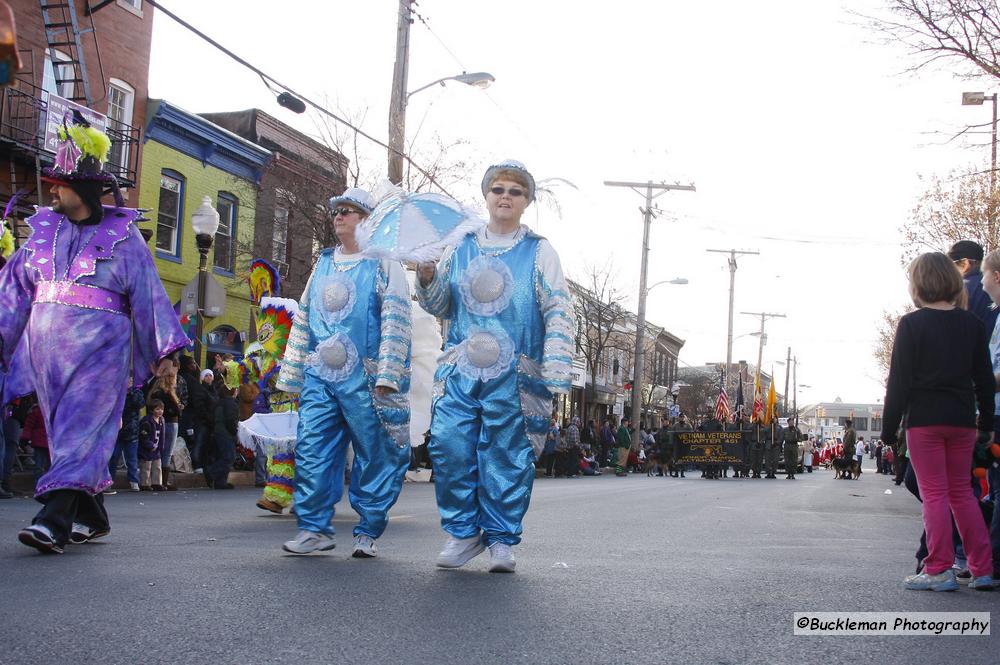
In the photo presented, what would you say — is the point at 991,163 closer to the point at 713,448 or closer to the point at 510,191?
the point at 713,448

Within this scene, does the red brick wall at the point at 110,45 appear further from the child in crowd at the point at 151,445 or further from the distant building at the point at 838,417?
the distant building at the point at 838,417

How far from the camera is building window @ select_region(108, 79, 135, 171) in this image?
73.3ft

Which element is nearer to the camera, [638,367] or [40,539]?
[40,539]

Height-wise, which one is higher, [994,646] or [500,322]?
[500,322]

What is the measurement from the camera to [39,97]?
2009 centimetres

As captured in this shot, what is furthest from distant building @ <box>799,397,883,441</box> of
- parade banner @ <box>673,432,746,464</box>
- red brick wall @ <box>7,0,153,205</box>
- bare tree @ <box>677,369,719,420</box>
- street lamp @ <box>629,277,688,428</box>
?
red brick wall @ <box>7,0,153,205</box>

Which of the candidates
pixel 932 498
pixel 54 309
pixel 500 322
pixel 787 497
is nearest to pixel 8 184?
pixel 787 497

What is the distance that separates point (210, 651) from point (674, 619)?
168cm

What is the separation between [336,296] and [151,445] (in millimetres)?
7665

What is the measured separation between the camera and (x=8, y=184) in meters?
20.0

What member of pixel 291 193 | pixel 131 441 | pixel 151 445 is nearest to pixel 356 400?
pixel 131 441

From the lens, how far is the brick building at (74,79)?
19.9 metres

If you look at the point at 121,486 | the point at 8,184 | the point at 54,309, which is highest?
the point at 8,184

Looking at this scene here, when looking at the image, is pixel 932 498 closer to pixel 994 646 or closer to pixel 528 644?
pixel 994 646
